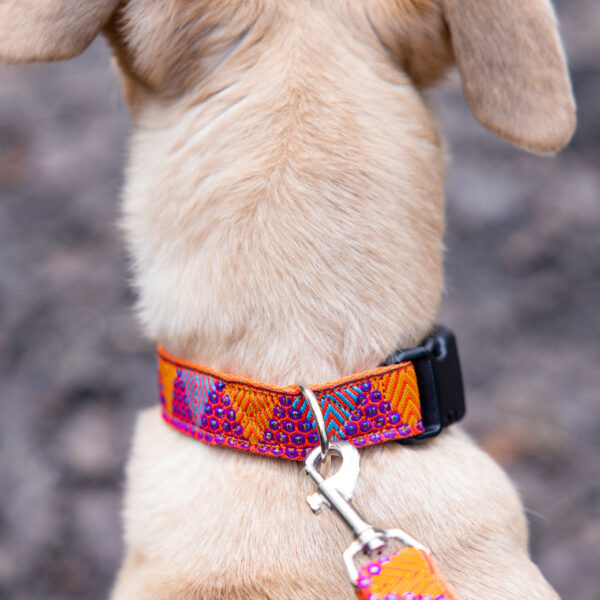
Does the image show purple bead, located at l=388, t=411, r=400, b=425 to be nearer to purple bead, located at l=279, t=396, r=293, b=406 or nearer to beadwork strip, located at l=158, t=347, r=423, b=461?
beadwork strip, located at l=158, t=347, r=423, b=461

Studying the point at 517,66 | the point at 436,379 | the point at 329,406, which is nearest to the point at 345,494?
the point at 329,406

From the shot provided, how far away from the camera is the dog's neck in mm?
907

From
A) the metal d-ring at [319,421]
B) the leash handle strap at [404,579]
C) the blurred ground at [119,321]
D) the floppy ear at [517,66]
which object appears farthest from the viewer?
the blurred ground at [119,321]

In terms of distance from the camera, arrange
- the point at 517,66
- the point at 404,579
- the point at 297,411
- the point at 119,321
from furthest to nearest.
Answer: the point at 119,321 → the point at 517,66 → the point at 297,411 → the point at 404,579

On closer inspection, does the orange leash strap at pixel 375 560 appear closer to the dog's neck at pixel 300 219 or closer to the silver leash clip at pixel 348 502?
the silver leash clip at pixel 348 502

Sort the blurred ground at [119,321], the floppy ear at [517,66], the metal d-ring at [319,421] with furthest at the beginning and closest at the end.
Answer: the blurred ground at [119,321] < the floppy ear at [517,66] < the metal d-ring at [319,421]

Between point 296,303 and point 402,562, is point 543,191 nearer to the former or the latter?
point 296,303

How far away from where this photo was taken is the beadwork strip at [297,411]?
0.86 metres

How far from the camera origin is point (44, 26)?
36.4 inches

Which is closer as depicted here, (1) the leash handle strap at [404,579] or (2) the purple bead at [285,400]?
(1) the leash handle strap at [404,579]

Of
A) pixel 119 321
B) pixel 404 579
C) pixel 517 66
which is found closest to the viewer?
pixel 404 579

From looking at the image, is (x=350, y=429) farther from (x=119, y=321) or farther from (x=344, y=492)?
(x=119, y=321)

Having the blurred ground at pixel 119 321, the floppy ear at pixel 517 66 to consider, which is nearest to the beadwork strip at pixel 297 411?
the floppy ear at pixel 517 66

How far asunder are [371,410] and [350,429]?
0.12 ft
